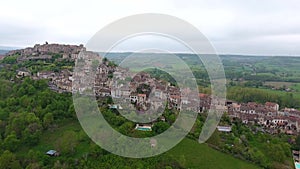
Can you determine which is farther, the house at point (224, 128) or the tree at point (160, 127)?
the house at point (224, 128)

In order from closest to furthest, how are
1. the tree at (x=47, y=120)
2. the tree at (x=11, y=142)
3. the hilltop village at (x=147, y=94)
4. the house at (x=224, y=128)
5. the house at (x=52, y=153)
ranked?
the house at (x=52, y=153) → the tree at (x=11, y=142) → the tree at (x=47, y=120) → the house at (x=224, y=128) → the hilltop village at (x=147, y=94)

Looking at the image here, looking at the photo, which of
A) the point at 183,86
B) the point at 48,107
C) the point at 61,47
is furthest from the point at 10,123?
the point at 61,47

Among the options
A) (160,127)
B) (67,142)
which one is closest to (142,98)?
(160,127)

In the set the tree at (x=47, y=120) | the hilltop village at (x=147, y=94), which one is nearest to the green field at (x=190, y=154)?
the tree at (x=47, y=120)

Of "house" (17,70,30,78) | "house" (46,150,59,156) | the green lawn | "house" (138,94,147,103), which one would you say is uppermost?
"house" (17,70,30,78)

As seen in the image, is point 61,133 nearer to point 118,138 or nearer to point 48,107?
point 48,107

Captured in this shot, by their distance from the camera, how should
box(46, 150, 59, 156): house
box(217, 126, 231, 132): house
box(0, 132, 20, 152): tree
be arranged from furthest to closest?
1. box(217, 126, 231, 132): house
2. box(0, 132, 20, 152): tree
3. box(46, 150, 59, 156): house

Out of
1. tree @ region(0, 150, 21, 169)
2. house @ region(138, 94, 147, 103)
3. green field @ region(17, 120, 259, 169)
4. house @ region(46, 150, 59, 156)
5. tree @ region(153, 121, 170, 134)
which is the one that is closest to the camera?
tree @ region(0, 150, 21, 169)

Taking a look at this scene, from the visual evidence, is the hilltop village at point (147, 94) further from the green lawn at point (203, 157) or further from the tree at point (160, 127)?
the green lawn at point (203, 157)

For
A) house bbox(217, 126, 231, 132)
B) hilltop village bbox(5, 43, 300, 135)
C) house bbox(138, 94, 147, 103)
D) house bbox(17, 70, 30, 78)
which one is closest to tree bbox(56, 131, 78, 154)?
hilltop village bbox(5, 43, 300, 135)

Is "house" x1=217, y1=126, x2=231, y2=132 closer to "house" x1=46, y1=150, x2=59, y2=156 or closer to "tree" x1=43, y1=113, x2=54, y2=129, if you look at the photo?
"house" x1=46, y1=150, x2=59, y2=156

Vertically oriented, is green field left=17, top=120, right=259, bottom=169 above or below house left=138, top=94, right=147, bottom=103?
below
